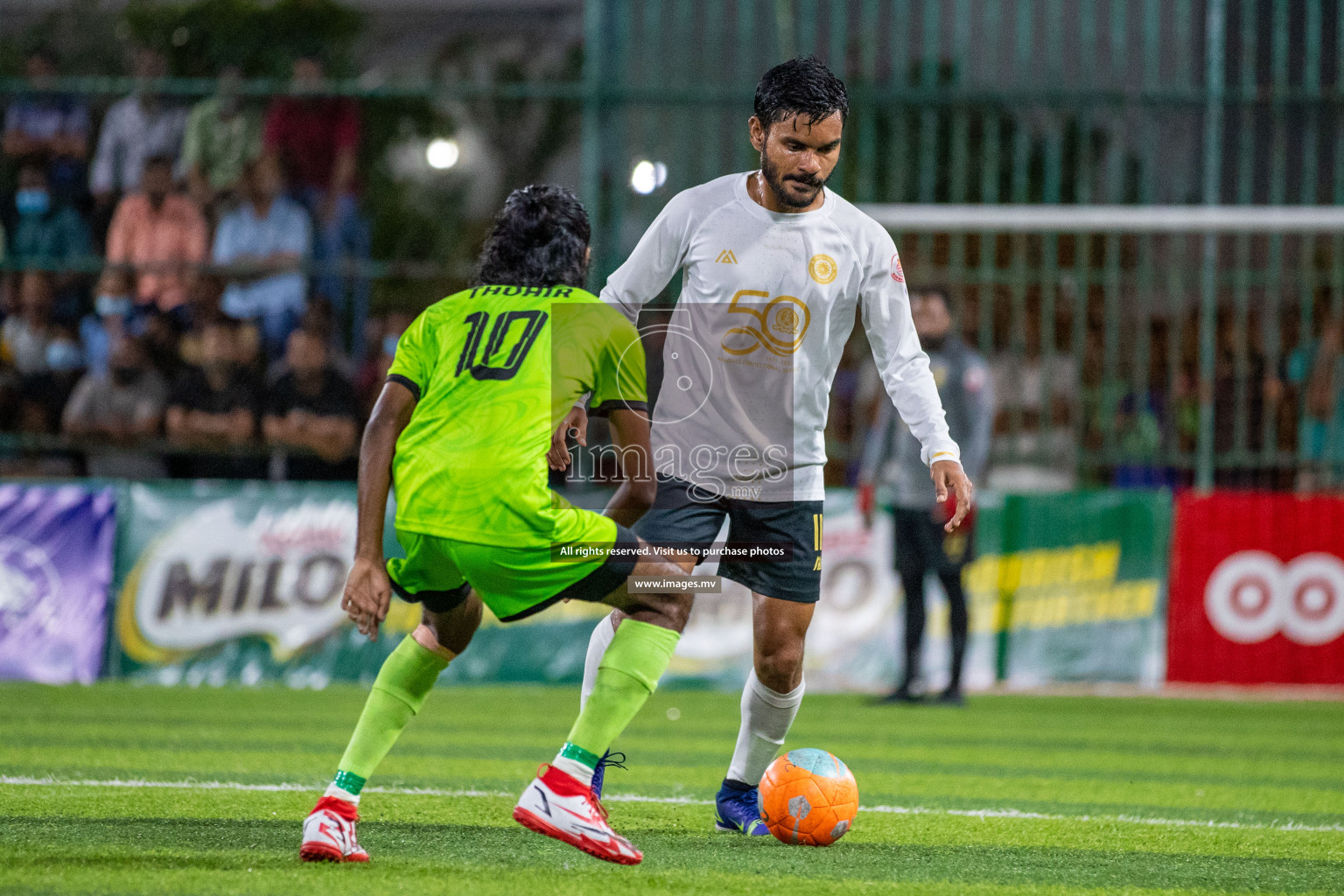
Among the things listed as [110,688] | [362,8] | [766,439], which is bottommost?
[110,688]

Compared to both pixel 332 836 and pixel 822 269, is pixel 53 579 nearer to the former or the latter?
pixel 332 836

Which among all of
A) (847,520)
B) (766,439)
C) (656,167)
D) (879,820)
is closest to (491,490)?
(766,439)

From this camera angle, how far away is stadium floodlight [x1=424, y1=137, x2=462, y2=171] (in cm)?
1303

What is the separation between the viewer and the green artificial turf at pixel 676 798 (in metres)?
4.26

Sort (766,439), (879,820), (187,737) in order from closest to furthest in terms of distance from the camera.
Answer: (766,439) < (879,820) < (187,737)

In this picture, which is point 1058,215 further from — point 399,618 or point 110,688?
point 110,688

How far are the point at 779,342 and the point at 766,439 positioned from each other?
30 cm

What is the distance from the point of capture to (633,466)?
4.53 meters

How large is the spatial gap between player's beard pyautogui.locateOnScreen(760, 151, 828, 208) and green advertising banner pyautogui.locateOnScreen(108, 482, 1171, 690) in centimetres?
573

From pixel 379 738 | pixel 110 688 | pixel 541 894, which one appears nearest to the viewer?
pixel 541 894

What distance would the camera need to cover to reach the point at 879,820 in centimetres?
555

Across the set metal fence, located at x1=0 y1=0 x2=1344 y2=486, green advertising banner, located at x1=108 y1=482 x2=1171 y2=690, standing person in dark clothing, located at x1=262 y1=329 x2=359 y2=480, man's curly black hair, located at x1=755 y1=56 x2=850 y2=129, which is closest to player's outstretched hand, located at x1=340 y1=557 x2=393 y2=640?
man's curly black hair, located at x1=755 y1=56 x2=850 y2=129

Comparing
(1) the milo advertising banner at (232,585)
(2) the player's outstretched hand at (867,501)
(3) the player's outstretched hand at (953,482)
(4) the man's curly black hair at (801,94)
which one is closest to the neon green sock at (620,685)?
(3) the player's outstretched hand at (953,482)

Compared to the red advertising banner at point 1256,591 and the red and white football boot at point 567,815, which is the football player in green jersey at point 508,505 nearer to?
the red and white football boot at point 567,815
